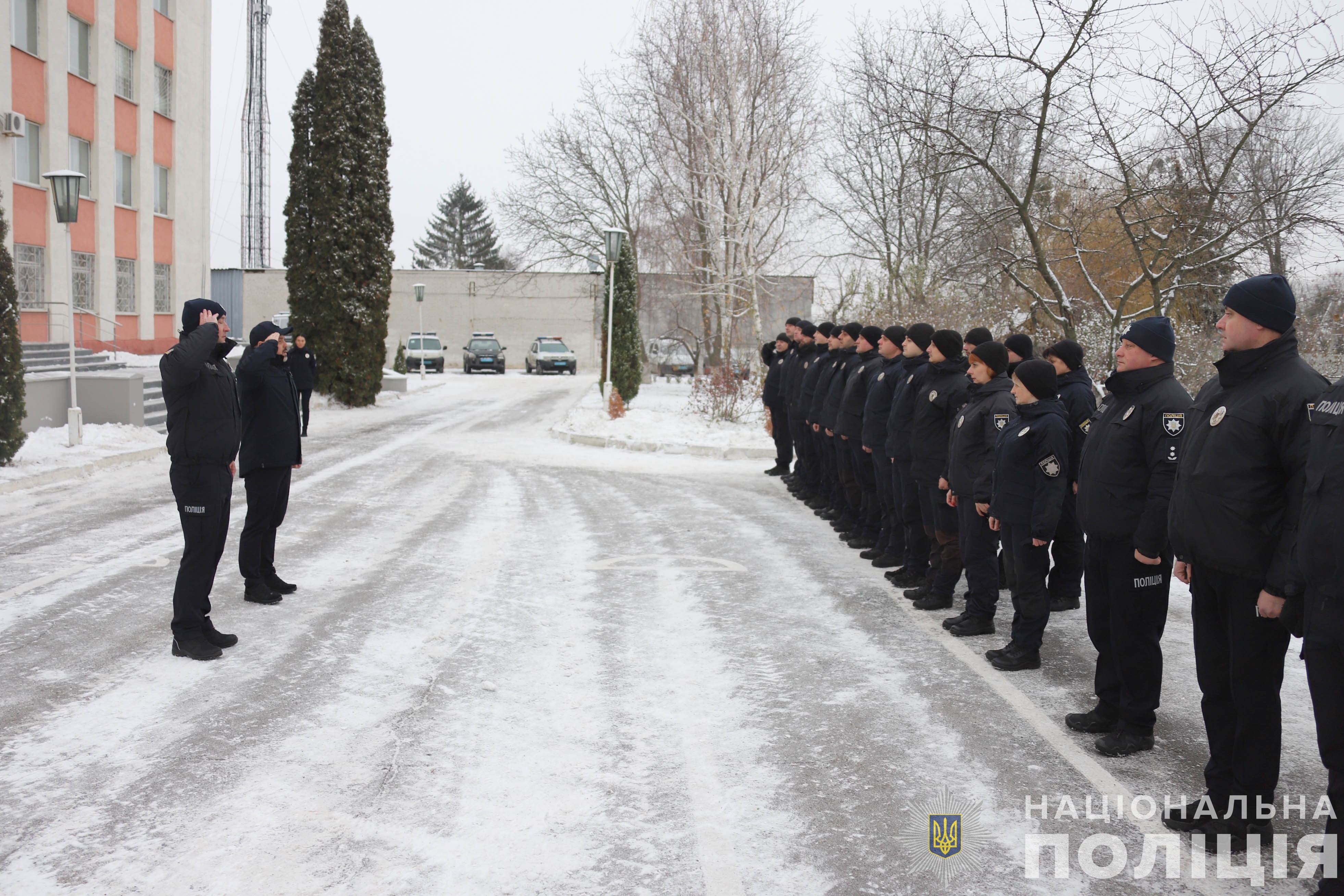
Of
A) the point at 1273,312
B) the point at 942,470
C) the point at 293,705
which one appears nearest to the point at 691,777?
the point at 293,705

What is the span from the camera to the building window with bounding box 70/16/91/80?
1064 inches

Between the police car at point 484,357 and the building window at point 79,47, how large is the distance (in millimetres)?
21573

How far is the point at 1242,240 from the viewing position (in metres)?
11.6

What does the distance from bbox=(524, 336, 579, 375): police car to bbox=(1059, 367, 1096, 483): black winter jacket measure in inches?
1641

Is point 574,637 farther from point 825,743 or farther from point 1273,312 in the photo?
point 1273,312

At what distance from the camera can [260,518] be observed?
713cm

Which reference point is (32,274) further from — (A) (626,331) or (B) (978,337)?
(B) (978,337)

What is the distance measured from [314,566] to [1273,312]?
7146mm

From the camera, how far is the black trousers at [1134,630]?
15.5 ft

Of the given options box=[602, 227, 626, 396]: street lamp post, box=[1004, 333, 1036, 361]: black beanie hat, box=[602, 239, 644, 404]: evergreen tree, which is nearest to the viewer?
box=[1004, 333, 1036, 361]: black beanie hat

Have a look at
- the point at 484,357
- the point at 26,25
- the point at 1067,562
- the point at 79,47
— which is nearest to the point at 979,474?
the point at 1067,562

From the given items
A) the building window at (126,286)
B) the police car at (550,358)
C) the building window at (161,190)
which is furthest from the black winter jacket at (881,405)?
the police car at (550,358)

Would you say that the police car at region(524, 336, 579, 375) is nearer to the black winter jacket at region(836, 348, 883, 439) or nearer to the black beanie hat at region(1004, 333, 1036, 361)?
the black winter jacket at region(836, 348, 883, 439)

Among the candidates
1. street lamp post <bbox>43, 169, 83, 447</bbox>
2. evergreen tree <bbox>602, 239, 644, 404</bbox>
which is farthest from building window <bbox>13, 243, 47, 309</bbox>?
evergreen tree <bbox>602, 239, 644, 404</bbox>
